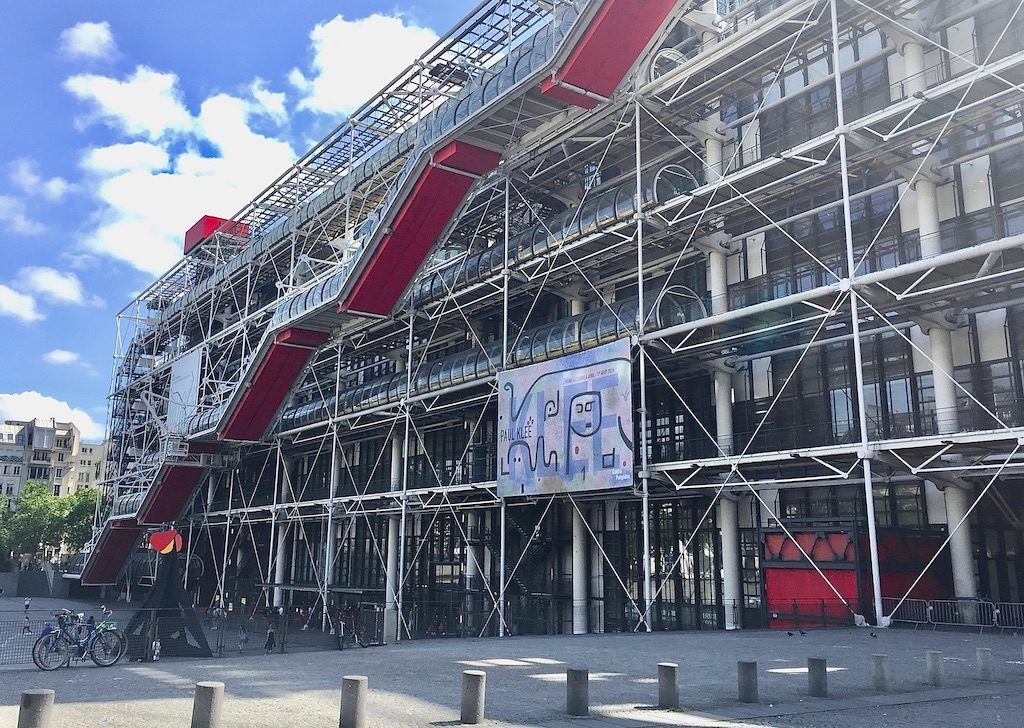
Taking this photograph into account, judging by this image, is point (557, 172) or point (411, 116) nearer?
point (557, 172)

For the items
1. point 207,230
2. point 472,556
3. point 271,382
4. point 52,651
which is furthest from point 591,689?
point 207,230

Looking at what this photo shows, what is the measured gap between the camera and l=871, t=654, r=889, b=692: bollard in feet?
33.7

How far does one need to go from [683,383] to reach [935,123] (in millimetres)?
9789

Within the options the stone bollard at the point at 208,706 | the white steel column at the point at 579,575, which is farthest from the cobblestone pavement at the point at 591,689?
the white steel column at the point at 579,575

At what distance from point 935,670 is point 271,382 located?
91.5ft

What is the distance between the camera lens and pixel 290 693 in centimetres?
1088

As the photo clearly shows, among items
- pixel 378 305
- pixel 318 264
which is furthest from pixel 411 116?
pixel 318 264

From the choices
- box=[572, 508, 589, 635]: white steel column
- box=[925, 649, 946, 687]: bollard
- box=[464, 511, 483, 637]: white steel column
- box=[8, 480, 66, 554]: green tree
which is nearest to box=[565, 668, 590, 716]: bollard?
box=[925, 649, 946, 687]: bollard

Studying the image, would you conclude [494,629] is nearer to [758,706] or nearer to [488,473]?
[488,473]

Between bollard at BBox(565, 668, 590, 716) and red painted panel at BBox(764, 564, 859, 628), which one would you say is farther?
red painted panel at BBox(764, 564, 859, 628)

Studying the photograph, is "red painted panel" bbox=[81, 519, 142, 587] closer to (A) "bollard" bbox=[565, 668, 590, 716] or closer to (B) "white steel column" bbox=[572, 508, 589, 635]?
(B) "white steel column" bbox=[572, 508, 589, 635]

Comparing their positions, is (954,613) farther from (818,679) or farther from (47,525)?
(47,525)

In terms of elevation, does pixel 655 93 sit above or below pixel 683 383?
above

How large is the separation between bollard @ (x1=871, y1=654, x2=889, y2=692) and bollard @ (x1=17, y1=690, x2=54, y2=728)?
8552 millimetres
